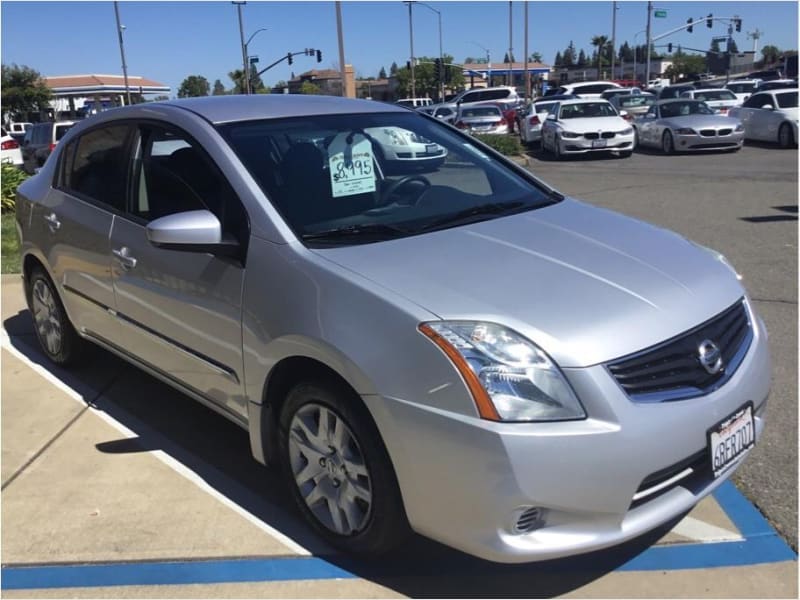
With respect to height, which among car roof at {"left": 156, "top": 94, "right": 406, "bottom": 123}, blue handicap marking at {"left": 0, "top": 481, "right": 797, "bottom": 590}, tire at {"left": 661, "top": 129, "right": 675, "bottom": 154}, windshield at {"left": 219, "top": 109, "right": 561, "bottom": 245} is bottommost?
blue handicap marking at {"left": 0, "top": 481, "right": 797, "bottom": 590}

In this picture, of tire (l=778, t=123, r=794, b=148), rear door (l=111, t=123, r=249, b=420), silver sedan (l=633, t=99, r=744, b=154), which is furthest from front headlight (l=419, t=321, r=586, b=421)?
tire (l=778, t=123, r=794, b=148)

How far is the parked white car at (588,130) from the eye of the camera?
18641mm

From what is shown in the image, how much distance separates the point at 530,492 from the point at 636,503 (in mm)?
409

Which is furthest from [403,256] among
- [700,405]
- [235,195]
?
[700,405]

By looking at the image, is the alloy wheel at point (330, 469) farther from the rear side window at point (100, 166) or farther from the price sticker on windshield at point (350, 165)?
the rear side window at point (100, 166)

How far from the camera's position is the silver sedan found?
61.1 ft

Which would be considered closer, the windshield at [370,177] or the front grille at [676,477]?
the front grille at [676,477]

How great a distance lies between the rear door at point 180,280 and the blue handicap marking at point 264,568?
2.12 feet

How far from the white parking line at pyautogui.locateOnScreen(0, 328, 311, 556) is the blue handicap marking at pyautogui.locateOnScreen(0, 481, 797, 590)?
143 mm

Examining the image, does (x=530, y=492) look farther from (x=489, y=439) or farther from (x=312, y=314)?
(x=312, y=314)

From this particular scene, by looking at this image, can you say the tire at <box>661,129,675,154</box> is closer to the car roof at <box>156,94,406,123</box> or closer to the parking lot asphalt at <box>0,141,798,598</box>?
the parking lot asphalt at <box>0,141,798,598</box>

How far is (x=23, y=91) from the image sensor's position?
5672cm

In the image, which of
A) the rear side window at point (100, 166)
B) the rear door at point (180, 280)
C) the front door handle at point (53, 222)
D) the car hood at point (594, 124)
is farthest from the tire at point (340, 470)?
the car hood at point (594, 124)

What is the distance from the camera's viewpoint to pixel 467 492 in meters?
2.43
